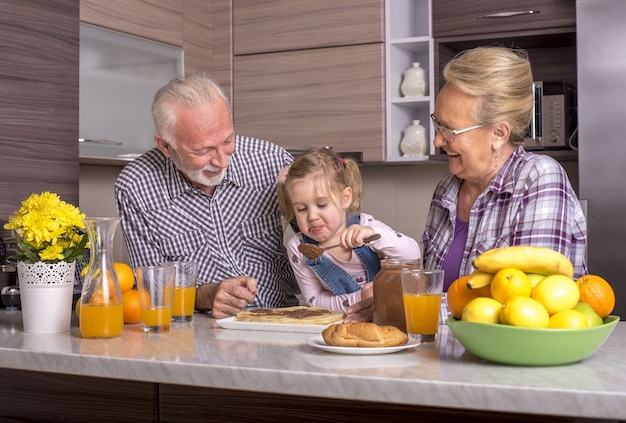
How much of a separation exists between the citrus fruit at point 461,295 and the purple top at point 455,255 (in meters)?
0.72

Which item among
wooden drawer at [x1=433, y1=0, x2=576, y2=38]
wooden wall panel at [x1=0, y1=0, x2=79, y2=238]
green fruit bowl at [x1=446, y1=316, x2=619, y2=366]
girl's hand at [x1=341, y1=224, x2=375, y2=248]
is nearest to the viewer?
green fruit bowl at [x1=446, y1=316, x2=619, y2=366]

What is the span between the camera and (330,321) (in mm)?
1697

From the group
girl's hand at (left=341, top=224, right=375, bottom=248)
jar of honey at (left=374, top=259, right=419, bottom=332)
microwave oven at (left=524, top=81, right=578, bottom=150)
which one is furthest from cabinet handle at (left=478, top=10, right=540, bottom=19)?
jar of honey at (left=374, top=259, right=419, bottom=332)

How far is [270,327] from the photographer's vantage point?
1.71 meters

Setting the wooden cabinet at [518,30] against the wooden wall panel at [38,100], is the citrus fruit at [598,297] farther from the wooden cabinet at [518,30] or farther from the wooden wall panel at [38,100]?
the wooden cabinet at [518,30]

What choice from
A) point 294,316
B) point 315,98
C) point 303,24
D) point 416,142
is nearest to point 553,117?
point 416,142

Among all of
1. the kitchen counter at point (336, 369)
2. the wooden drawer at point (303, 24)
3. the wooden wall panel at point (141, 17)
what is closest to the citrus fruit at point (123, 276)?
the kitchen counter at point (336, 369)

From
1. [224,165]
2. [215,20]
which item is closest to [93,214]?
[215,20]

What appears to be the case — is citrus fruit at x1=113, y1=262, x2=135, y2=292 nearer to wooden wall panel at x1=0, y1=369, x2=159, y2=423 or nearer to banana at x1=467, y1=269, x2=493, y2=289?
wooden wall panel at x1=0, y1=369, x2=159, y2=423

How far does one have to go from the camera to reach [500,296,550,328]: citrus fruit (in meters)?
1.24

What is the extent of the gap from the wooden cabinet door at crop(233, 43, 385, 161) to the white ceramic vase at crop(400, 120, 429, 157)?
0.35 feet

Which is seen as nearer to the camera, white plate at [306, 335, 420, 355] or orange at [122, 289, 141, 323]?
white plate at [306, 335, 420, 355]

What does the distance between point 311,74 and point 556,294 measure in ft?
8.63

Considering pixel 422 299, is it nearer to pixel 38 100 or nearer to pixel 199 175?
pixel 199 175
